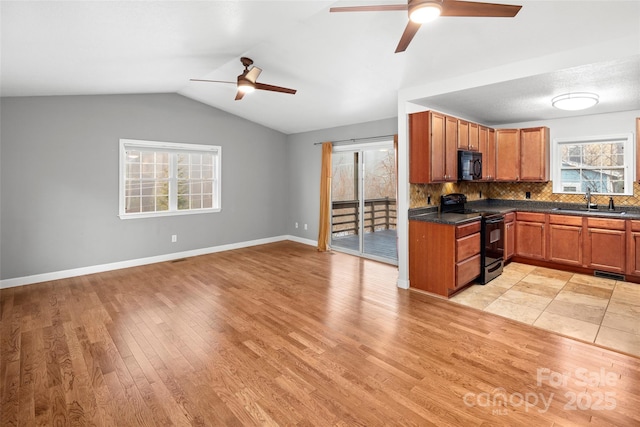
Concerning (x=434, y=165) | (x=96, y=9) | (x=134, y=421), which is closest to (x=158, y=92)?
(x=96, y=9)

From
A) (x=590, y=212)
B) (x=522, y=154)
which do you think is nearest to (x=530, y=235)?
(x=590, y=212)

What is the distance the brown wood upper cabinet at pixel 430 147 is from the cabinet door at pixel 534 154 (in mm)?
1895

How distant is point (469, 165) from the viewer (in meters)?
4.64

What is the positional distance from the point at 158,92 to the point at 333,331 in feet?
16.5

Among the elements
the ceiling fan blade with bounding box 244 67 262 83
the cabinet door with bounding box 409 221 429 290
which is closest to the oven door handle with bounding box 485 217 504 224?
the cabinet door with bounding box 409 221 429 290

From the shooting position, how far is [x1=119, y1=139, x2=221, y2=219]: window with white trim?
5.46 m

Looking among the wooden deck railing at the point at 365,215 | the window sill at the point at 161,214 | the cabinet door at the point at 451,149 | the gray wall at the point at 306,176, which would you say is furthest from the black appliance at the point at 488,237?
Answer: the window sill at the point at 161,214

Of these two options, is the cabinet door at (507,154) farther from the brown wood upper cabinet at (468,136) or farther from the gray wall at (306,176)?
the gray wall at (306,176)

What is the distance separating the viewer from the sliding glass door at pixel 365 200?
5910 millimetres

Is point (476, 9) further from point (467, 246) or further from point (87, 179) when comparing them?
point (87, 179)

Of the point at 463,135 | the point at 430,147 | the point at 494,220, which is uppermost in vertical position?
the point at 463,135

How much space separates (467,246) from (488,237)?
555 mm

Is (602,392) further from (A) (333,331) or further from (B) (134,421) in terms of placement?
(B) (134,421)

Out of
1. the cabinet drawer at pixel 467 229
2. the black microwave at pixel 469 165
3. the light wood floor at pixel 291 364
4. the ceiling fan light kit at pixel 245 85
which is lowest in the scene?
the light wood floor at pixel 291 364
